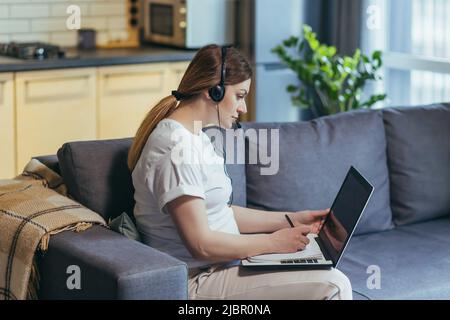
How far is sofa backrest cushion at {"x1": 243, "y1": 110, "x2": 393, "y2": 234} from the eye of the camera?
3.15 m

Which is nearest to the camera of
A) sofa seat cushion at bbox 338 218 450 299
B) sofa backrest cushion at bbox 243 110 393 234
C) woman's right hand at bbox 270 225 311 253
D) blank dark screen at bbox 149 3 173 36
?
woman's right hand at bbox 270 225 311 253

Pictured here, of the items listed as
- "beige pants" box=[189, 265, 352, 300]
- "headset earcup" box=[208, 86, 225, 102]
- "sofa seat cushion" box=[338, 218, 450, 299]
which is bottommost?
"sofa seat cushion" box=[338, 218, 450, 299]

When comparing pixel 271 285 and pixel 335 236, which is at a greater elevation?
pixel 335 236

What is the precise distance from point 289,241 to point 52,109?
2.25 meters

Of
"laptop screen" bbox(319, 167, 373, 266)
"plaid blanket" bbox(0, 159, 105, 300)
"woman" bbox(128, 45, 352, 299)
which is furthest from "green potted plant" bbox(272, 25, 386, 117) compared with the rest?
"plaid blanket" bbox(0, 159, 105, 300)

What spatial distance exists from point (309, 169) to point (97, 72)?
1.75m

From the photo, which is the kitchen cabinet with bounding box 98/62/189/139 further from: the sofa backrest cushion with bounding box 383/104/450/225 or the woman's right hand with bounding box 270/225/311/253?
the woman's right hand with bounding box 270/225/311/253

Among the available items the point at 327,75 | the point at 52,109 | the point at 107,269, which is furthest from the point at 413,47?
the point at 107,269

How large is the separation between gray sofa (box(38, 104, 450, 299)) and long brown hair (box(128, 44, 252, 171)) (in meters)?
0.26

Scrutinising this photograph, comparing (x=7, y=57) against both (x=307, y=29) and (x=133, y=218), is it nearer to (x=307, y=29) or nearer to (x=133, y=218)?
(x=307, y=29)

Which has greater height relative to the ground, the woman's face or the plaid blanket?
the woman's face

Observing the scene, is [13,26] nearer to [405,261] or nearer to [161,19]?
[161,19]

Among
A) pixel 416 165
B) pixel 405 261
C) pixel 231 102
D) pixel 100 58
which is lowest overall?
pixel 405 261

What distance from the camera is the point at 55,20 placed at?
5.05m
